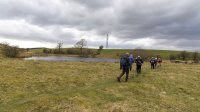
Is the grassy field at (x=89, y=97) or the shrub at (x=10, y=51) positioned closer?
the grassy field at (x=89, y=97)

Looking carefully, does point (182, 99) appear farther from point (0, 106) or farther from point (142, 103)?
point (0, 106)

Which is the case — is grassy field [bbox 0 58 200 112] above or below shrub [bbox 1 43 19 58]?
below

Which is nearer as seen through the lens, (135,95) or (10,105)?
(10,105)

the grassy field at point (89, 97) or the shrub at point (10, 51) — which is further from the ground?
the shrub at point (10, 51)

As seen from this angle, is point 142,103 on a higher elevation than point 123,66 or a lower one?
lower

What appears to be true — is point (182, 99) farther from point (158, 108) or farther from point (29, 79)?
point (29, 79)

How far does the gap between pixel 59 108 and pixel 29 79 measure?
39.6 ft

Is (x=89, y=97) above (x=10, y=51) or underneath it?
underneath

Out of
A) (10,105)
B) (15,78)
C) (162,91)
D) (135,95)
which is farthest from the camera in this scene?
(15,78)

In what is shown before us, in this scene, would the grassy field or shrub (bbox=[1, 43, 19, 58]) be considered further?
shrub (bbox=[1, 43, 19, 58])

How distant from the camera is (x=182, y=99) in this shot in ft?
78.1

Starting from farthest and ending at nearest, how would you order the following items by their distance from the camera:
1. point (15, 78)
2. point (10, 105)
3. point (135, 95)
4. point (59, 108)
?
point (15, 78)
point (135, 95)
point (10, 105)
point (59, 108)

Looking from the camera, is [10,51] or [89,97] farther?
[10,51]

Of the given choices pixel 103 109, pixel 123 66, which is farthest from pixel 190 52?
pixel 103 109
